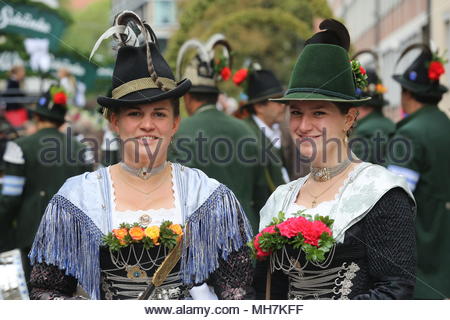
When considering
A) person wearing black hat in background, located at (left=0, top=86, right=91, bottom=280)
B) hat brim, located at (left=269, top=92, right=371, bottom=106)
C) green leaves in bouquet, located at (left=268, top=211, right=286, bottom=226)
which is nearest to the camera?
hat brim, located at (left=269, top=92, right=371, bottom=106)

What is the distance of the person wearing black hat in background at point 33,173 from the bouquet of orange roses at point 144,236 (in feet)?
13.1

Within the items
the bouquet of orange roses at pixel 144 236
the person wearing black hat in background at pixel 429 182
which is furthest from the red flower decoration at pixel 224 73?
the bouquet of orange roses at pixel 144 236

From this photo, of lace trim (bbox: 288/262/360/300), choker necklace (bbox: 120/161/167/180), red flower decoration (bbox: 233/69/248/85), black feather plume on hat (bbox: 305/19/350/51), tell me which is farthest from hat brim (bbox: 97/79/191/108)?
red flower decoration (bbox: 233/69/248/85)

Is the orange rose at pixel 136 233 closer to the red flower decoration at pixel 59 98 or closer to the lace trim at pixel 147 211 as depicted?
the lace trim at pixel 147 211

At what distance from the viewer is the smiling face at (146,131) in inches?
128

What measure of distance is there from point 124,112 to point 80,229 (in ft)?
1.70

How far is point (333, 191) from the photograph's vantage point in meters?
3.30

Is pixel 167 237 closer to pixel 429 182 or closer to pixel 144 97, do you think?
pixel 144 97

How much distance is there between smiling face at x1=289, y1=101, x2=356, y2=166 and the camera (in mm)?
3256

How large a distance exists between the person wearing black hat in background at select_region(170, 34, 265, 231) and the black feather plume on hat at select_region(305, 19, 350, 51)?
299 centimetres

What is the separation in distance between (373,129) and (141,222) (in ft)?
18.2

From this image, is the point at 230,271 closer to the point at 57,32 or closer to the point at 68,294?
the point at 68,294

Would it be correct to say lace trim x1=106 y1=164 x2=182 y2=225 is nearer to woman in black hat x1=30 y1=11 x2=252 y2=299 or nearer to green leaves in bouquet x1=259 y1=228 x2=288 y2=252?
woman in black hat x1=30 y1=11 x2=252 y2=299
